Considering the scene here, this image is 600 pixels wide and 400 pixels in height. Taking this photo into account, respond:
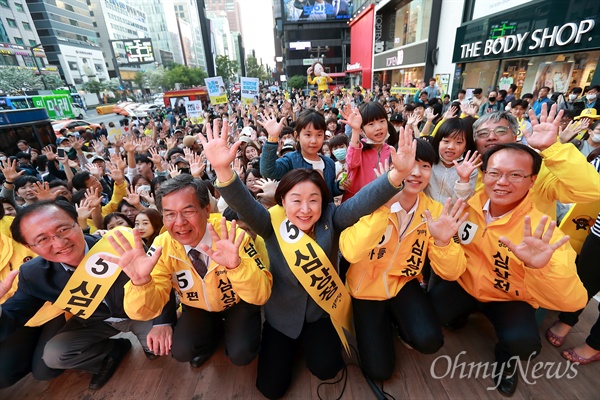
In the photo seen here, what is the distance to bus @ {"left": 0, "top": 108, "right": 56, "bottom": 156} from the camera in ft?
29.7

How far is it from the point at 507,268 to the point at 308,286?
58.3 inches

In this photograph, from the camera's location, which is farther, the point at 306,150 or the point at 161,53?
the point at 161,53

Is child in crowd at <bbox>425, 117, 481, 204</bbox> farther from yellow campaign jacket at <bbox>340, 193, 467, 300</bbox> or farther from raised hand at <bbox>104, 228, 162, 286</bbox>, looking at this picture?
raised hand at <bbox>104, 228, 162, 286</bbox>

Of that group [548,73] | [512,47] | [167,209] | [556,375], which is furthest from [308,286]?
[512,47]

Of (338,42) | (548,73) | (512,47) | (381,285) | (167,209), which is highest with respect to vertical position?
(338,42)

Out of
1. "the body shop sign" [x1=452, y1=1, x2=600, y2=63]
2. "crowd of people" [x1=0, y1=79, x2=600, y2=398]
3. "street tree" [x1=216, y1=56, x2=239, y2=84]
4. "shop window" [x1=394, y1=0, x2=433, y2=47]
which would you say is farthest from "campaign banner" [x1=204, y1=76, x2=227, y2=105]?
"street tree" [x1=216, y1=56, x2=239, y2=84]

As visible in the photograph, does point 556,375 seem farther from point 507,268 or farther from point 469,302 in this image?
point 507,268

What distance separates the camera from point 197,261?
7.14 feet

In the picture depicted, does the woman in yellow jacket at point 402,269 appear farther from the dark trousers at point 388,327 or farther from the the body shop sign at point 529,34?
the the body shop sign at point 529,34

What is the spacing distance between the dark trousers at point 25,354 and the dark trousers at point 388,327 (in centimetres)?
266

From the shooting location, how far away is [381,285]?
2285 mm

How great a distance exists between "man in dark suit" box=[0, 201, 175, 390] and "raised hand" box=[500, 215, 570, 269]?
265cm

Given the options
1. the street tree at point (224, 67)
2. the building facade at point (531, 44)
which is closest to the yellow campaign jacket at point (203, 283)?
the building facade at point (531, 44)

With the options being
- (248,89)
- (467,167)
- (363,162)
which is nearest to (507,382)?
(467,167)
